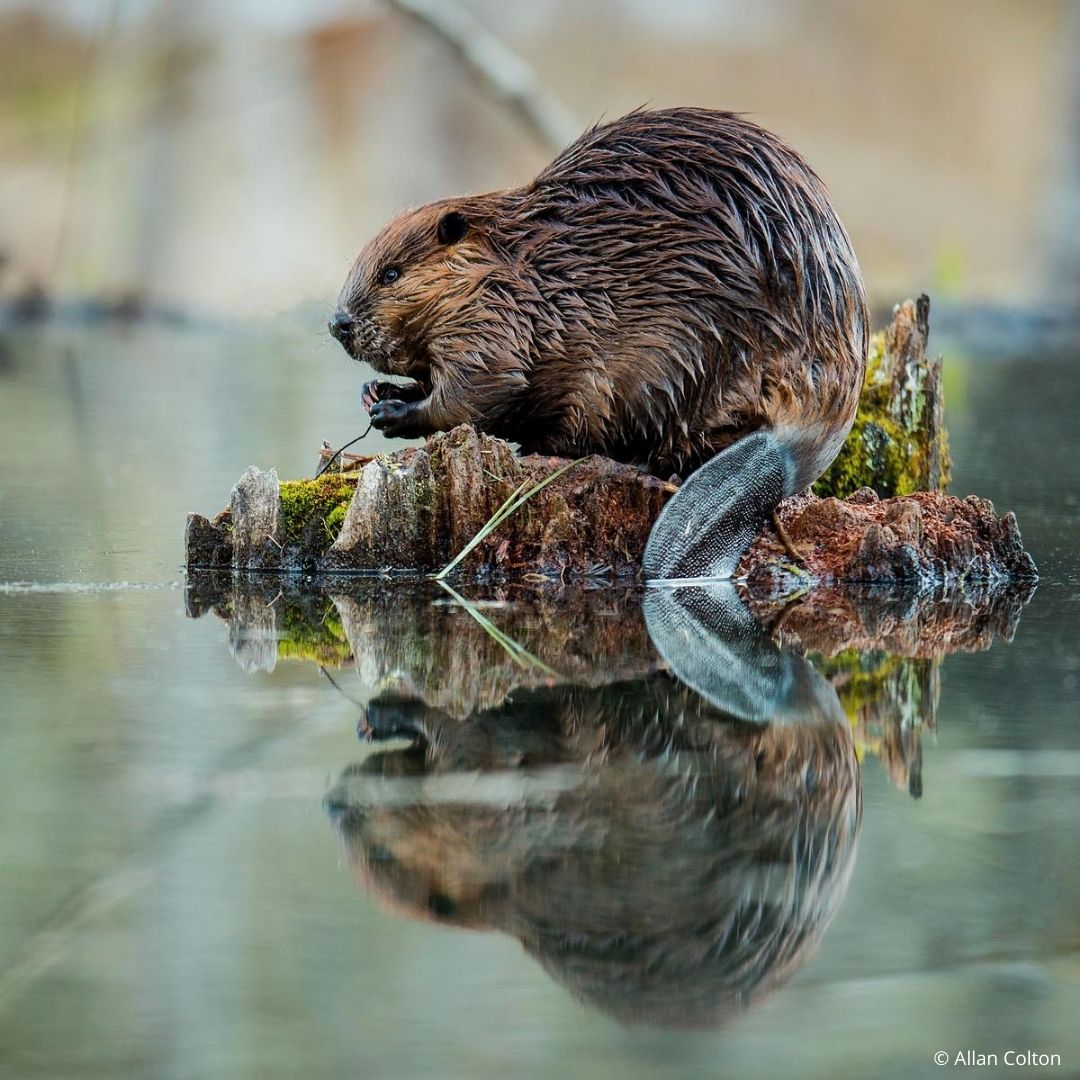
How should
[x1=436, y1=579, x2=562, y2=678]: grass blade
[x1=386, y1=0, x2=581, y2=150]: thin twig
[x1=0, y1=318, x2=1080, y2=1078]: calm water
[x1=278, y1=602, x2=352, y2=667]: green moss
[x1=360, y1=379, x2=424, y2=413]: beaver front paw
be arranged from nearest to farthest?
[x1=0, y1=318, x2=1080, y2=1078]: calm water → [x1=436, y1=579, x2=562, y2=678]: grass blade → [x1=278, y1=602, x2=352, y2=667]: green moss → [x1=360, y1=379, x2=424, y2=413]: beaver front paw → [x1=386, y1=0, x2=581, y2=150]: thin twig

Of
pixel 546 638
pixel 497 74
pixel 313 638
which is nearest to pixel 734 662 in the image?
pixel 546 638

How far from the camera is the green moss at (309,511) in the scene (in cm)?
382

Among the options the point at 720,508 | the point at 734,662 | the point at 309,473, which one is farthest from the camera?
the point at 309,473

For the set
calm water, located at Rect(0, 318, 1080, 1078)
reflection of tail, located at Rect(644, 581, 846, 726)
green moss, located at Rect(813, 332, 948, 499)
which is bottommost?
calm water, located at Rect(0, 318, 1080, 1078)

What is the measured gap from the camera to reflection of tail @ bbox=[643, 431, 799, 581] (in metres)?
3.61

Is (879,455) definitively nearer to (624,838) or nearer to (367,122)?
(624,838)

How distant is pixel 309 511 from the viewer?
12.6 feet

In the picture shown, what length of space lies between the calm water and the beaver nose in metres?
0.84

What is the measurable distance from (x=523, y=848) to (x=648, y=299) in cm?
219

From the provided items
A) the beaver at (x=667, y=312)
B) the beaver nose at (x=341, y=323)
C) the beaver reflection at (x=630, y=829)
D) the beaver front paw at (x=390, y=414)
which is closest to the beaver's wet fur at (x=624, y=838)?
the beaver reflection at (x=630, y=829)

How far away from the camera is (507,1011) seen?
4.35 ft

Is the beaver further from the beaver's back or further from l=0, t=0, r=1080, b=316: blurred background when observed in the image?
l=0, t=0, r=1080, b=316: blurred background

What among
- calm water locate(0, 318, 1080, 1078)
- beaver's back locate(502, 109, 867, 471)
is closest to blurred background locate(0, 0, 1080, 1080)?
calm water locate(0, 318, 1080, 1078)

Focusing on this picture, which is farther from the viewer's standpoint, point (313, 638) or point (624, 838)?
point (313, 638)
